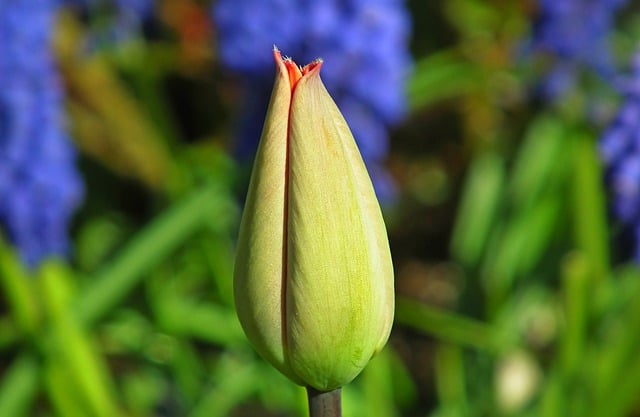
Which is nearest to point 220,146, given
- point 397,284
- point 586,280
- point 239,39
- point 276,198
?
point 397,284

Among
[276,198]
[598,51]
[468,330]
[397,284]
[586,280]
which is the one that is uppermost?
[276,198]

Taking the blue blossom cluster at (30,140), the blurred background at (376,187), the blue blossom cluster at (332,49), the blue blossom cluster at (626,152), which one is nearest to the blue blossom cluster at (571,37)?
the blurred background at (376,187)

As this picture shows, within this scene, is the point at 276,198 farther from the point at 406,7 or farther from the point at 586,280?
the point at 406,7

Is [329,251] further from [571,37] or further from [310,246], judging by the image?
[571,37]

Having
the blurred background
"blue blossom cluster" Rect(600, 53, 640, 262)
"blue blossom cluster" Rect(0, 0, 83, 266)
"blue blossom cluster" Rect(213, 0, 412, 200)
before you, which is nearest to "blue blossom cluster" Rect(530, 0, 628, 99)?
the blurred background

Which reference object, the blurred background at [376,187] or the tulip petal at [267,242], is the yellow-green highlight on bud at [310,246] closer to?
the tulip petal at [267,242]

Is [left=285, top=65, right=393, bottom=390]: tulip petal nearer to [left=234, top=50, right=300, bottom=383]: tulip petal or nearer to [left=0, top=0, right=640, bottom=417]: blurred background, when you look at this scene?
[left=234, top=50, right=300, bottom=383]: tulip petal
